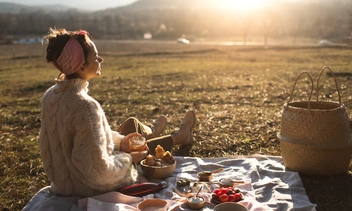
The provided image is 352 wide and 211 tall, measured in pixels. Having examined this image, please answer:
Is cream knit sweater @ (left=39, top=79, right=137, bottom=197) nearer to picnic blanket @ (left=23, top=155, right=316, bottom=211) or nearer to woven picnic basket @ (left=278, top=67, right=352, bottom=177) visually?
picnic blanket @ (left=23, top=155, right=316, bottom=211)

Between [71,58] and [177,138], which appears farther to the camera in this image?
[177,138]

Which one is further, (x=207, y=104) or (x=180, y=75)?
(x=180, y=75)

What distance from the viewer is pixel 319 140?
4664 mm

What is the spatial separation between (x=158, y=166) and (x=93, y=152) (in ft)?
4.01

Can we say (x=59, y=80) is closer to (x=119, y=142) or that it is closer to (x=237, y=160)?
(x=119, y=142)

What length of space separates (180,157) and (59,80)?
2263 millimetres

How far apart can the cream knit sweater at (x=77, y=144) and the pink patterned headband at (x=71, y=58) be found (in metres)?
0.13

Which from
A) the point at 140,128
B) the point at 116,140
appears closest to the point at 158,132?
the point at 140,128

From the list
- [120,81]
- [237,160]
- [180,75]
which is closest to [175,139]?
[237,160]

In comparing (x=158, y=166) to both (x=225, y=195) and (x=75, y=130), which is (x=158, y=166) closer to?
(x=225, y=195)

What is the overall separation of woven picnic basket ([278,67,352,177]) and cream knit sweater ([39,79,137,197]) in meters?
2.10

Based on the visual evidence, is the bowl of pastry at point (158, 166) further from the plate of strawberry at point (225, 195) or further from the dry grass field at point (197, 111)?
the dry grass field at point (197, 111)

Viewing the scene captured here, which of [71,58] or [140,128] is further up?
[71,58]

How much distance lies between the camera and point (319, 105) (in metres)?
5.36
